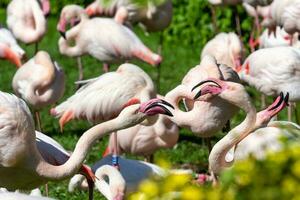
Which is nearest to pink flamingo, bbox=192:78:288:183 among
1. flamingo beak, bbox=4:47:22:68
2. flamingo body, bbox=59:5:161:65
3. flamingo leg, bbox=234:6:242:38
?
flamingo body, bbox=59:5:161:65

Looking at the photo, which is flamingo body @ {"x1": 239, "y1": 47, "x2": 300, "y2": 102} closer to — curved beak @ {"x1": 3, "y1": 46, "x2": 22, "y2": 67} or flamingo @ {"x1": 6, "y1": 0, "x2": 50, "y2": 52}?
curved beak @ {"x1": 3, "y1": 46, "x2": 22, "y2": 67}

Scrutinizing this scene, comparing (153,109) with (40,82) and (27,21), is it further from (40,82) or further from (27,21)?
(27,21)

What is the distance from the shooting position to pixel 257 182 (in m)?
1.67

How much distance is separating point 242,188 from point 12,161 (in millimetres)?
2731

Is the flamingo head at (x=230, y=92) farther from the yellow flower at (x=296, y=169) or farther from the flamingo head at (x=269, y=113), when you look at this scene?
the yellow flower at (x=296, y=169)

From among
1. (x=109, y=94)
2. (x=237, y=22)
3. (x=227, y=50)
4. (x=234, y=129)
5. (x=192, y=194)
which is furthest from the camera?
(x=237, y=22)

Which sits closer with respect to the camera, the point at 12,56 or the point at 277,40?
the point at 12,56

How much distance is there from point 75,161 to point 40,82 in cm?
243

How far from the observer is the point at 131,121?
458 centimetres

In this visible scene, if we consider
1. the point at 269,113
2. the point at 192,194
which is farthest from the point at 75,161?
the point at 192,194

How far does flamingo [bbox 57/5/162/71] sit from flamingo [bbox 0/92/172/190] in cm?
342

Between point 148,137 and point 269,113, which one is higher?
point 269,113

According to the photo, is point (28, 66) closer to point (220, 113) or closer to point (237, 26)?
point (220, 113)

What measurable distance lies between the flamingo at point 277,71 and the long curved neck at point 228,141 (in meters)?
1.66
